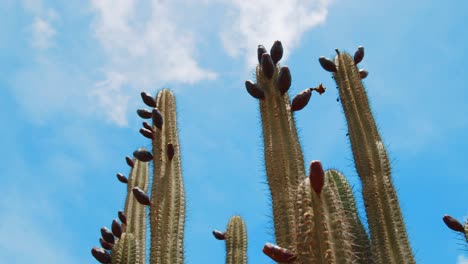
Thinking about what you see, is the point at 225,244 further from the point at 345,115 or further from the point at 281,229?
the point at 281,229

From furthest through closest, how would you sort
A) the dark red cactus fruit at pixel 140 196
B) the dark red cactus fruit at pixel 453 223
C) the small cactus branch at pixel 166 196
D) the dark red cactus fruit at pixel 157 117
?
the dark red cactus fruit at pixel 157 117 < the dark red cactus fruit at pixel 140 196 < the small cactus branch at pixel 166 196 < the dark red cactus fruit at pixel 453 223

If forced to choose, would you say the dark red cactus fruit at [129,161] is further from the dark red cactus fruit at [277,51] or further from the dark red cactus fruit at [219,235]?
the dark red cactus fruit at [277,51]

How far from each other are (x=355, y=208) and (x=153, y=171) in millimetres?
2027

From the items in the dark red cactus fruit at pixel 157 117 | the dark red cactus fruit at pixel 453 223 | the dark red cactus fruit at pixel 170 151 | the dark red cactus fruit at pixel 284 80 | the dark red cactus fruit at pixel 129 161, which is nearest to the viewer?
the dark red cactus fruit at pixel 284 80

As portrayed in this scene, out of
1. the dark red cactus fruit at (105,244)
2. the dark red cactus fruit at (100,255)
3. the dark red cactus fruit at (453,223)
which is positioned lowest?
the dark red cactus fruit at (453,223)

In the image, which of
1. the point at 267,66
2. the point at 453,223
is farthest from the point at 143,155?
the point at 453,223

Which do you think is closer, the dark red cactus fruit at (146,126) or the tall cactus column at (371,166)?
the tall cactus column at (371,166)

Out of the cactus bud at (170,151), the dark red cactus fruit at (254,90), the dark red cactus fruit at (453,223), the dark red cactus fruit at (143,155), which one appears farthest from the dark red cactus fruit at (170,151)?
the dark red cactus fruit at (453,223)

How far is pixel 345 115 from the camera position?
16.1ft

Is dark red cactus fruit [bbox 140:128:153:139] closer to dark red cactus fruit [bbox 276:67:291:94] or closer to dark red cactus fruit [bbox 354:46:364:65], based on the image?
dark red cactus fruit [bbox 276:67:291:94]

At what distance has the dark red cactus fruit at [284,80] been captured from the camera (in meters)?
3.95

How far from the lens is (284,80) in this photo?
3.97 m

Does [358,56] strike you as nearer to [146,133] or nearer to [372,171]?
[372,171]

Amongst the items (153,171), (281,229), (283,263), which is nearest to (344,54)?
(153,171)
